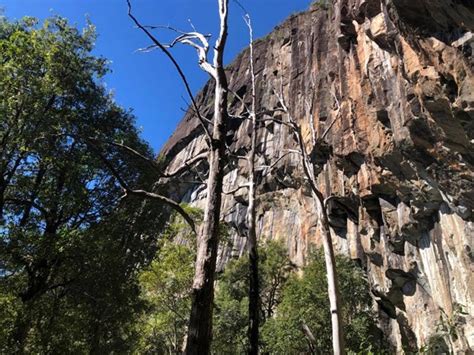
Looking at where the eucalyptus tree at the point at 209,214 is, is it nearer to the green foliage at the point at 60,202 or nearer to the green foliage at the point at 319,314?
the green foliage at the point at 60,202

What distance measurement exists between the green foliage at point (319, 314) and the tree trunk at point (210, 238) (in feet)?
61.1

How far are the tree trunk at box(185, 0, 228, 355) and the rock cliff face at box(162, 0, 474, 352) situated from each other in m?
3.00

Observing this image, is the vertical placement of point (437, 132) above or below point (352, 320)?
above

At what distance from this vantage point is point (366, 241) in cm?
2500

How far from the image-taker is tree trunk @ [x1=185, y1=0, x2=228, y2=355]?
304cm

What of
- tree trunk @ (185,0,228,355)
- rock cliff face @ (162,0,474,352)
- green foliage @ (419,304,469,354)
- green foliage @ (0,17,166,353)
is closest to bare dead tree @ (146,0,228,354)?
tree trunk @ (185,0,228,355)

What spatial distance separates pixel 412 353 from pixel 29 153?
59.6ft

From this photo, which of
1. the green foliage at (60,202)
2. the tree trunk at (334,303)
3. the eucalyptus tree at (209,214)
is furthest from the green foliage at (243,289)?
the eucalyptus tree at (209,214)

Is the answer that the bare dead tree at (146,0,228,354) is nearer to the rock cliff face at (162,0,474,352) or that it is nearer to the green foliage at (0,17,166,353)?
the rock cliff face at (162,0,474,352)

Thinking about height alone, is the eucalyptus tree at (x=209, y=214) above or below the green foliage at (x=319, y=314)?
below

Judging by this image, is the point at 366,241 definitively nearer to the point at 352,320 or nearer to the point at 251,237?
the point at 352,320

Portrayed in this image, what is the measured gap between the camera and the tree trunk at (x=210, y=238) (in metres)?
3.04

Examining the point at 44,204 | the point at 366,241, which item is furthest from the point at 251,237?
the point at 366,241

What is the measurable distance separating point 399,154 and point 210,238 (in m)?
18.2
